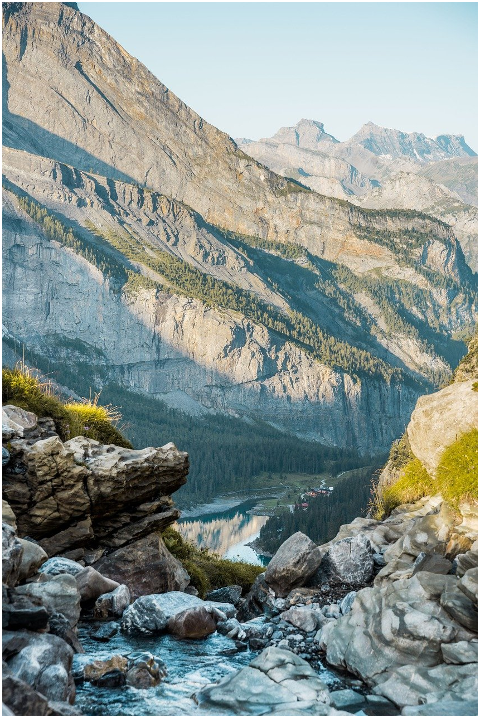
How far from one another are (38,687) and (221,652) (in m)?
5.93

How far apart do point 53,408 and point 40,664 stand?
1398 centimetres

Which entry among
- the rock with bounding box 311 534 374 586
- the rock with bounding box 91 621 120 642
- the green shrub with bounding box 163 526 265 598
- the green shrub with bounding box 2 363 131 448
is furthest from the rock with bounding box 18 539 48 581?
the green shrub with bounding box 163 526 265 598

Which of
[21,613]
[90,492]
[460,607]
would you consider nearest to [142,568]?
[90,492]

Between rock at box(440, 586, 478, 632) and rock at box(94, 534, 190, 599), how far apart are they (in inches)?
447

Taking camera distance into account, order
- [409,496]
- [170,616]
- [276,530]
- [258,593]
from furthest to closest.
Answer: [276,530] < [409,496] < [258,593] < [170,616]

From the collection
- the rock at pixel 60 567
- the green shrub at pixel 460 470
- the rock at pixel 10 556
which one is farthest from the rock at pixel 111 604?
the green shrub at pixel 460 470

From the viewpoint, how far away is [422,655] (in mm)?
14125

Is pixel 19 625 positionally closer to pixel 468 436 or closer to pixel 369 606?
pixel 369 606

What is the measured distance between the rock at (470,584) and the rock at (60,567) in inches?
425

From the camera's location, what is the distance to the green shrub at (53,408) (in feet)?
81.4

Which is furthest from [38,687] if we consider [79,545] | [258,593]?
[258,593]

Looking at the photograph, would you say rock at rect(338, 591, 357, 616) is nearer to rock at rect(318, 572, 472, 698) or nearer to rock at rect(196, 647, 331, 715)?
rock at rect(318, 572, 472, 698)

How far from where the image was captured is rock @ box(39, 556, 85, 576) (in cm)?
1928

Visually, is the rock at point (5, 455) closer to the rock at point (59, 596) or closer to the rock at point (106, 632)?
the rock at point (59, 596)
